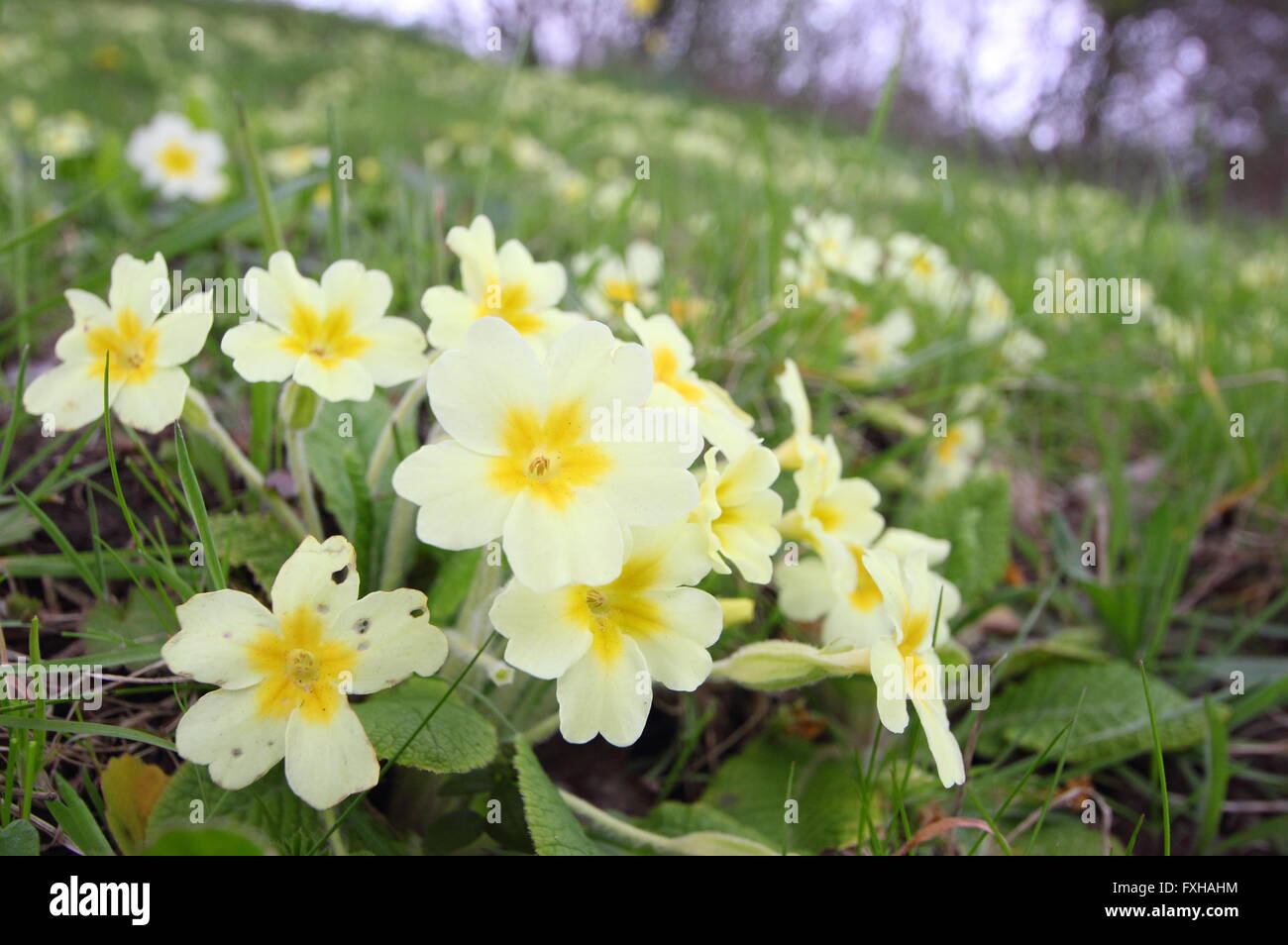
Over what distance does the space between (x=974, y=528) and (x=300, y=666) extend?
1234 millimetres

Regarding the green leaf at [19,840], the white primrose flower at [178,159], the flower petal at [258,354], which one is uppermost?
the white primrose flower at [178,159]

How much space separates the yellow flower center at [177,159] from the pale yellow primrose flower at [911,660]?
249cm

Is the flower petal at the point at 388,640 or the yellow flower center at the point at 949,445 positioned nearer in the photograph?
the flower petal at the point at 388,640

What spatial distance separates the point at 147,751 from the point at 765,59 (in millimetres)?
18106

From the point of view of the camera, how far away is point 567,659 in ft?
3.07

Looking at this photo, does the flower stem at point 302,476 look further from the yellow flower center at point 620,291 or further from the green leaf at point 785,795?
the yellow flower center at point 620,291

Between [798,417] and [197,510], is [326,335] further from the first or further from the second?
[798,417]

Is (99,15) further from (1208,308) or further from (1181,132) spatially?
(1181,132)

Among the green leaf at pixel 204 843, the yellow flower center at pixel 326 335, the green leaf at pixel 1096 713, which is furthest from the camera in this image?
the green leaf at pixel 1096 713

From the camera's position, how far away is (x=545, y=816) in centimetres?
103

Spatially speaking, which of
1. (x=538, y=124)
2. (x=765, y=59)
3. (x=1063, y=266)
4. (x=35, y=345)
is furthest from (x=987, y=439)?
(x=765, y=59)

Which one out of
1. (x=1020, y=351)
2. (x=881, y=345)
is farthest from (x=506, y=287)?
(x=1020, y=351)

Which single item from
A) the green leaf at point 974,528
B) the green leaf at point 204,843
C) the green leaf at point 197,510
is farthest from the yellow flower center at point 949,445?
the green leaf at point 204,843

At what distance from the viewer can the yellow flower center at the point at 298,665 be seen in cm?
95
